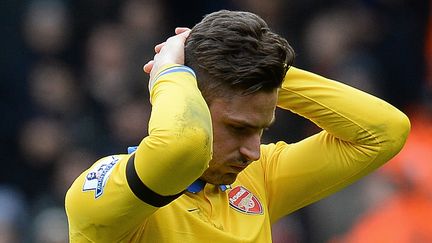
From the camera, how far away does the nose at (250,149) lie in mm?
2908

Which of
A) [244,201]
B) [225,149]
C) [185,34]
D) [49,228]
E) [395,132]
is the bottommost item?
[49,228]

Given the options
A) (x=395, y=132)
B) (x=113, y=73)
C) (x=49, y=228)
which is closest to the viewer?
(x=395, y=132)

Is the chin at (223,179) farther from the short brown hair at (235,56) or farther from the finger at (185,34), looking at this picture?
the finger at (185,34)

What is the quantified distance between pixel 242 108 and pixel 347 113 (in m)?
0.53

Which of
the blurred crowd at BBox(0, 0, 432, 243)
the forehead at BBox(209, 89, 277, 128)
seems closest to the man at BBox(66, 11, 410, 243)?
the forehead at BBox(209, 89, 277, 128)

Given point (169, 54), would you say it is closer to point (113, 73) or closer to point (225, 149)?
point (225, 149)

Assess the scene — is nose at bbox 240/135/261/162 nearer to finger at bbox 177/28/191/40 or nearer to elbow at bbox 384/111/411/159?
finger at bbox 177/28/191/40

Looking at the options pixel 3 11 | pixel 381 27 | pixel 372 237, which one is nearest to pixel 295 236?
pixel 372 237

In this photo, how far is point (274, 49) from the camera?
2877mm

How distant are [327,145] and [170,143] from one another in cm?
97

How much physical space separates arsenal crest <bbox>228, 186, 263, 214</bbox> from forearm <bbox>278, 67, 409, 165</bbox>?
31 centimetres

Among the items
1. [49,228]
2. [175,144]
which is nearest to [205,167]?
[175,144]

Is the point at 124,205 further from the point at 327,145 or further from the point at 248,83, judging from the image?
the point at 327,145

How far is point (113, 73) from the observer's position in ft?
24.2
